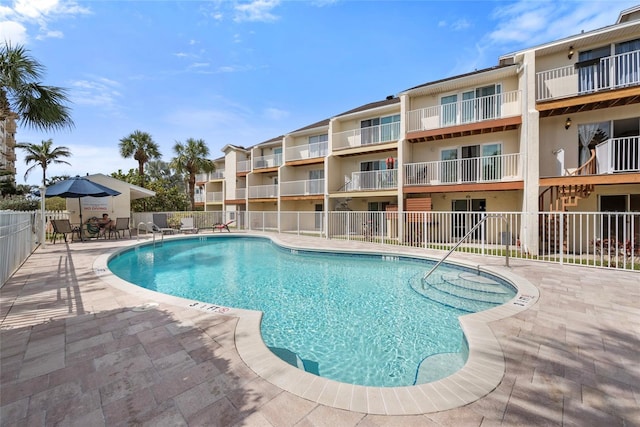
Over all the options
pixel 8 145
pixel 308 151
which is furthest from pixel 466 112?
pixel 8 145

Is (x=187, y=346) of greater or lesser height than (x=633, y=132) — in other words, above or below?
below

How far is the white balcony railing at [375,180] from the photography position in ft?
49.5

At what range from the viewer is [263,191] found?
72.4 feet

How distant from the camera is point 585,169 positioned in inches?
425

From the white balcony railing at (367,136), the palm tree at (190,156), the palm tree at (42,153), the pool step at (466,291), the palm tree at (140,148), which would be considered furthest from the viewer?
the palm tree at (42,153)

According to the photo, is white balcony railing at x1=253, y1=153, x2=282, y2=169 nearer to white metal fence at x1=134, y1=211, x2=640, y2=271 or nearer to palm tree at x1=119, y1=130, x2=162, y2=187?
white metal fence at x1=134, y1=211, x2=640, y2=271

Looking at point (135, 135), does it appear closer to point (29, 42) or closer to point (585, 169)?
point (29, 42)

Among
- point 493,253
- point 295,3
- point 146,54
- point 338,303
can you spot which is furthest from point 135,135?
point 493,253

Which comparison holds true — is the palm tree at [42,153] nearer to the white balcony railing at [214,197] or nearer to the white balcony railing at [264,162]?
the white balcony railing at [214,197]

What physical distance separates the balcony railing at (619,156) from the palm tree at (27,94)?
18.5 m

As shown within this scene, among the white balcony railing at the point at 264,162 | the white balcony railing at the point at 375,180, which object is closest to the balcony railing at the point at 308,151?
the white balcony railing at the point at 264,162

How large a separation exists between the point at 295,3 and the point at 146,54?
20.4 ft

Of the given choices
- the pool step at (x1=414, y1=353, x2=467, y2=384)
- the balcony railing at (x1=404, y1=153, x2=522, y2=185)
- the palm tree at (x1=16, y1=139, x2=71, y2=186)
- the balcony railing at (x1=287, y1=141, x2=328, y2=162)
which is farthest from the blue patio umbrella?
the palm tree at (x1=16, y1=139, x2=71, y2=186)

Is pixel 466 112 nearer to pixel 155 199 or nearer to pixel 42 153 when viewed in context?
pixel 155 199
